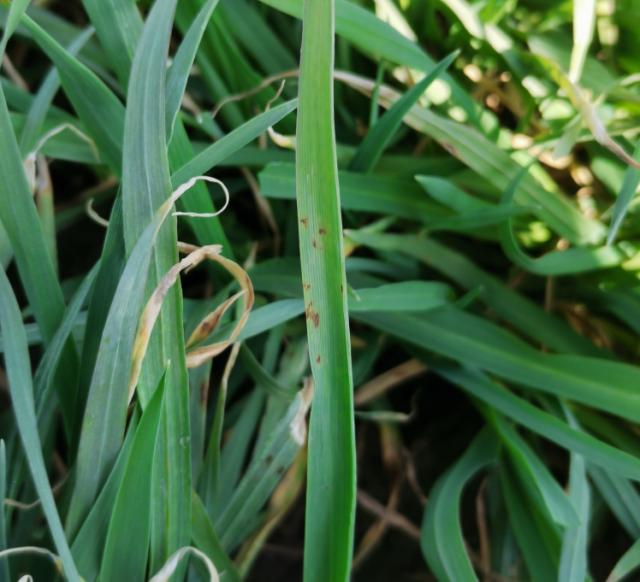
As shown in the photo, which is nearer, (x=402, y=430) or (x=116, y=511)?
(x=116, y=511)

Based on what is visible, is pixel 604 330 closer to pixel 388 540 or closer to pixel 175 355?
pixel 388 540

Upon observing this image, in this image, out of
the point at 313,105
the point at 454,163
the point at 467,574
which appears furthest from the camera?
the point at 454,163

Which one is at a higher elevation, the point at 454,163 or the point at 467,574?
the point at 454,163

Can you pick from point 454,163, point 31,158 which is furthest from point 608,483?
point 31,158

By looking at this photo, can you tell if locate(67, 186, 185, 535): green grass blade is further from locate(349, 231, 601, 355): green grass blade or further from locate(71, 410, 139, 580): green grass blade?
locate(349, 231, 601, 355): green grass blade

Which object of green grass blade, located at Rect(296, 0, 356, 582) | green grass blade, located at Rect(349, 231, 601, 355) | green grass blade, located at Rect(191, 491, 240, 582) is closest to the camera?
green grass blade, located at Rect(296, 0, 356, 582)

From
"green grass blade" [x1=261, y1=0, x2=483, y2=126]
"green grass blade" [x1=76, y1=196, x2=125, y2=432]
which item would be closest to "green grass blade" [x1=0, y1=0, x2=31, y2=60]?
"green grass blade" [x1=76, y1=196, x2=125, y2=432]

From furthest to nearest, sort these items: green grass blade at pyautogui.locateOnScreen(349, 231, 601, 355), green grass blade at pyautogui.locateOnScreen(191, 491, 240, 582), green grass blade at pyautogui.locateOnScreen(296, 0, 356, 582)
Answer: green grass blade at pyautogui.locateOnScreen(349, 231, 601, 355)
green grass blade at pyautogui.locateOnScreen(191, 491, 240, 582)
green grass blade at pyautogui.locateOnScreen(296, 0, 356, 582)
